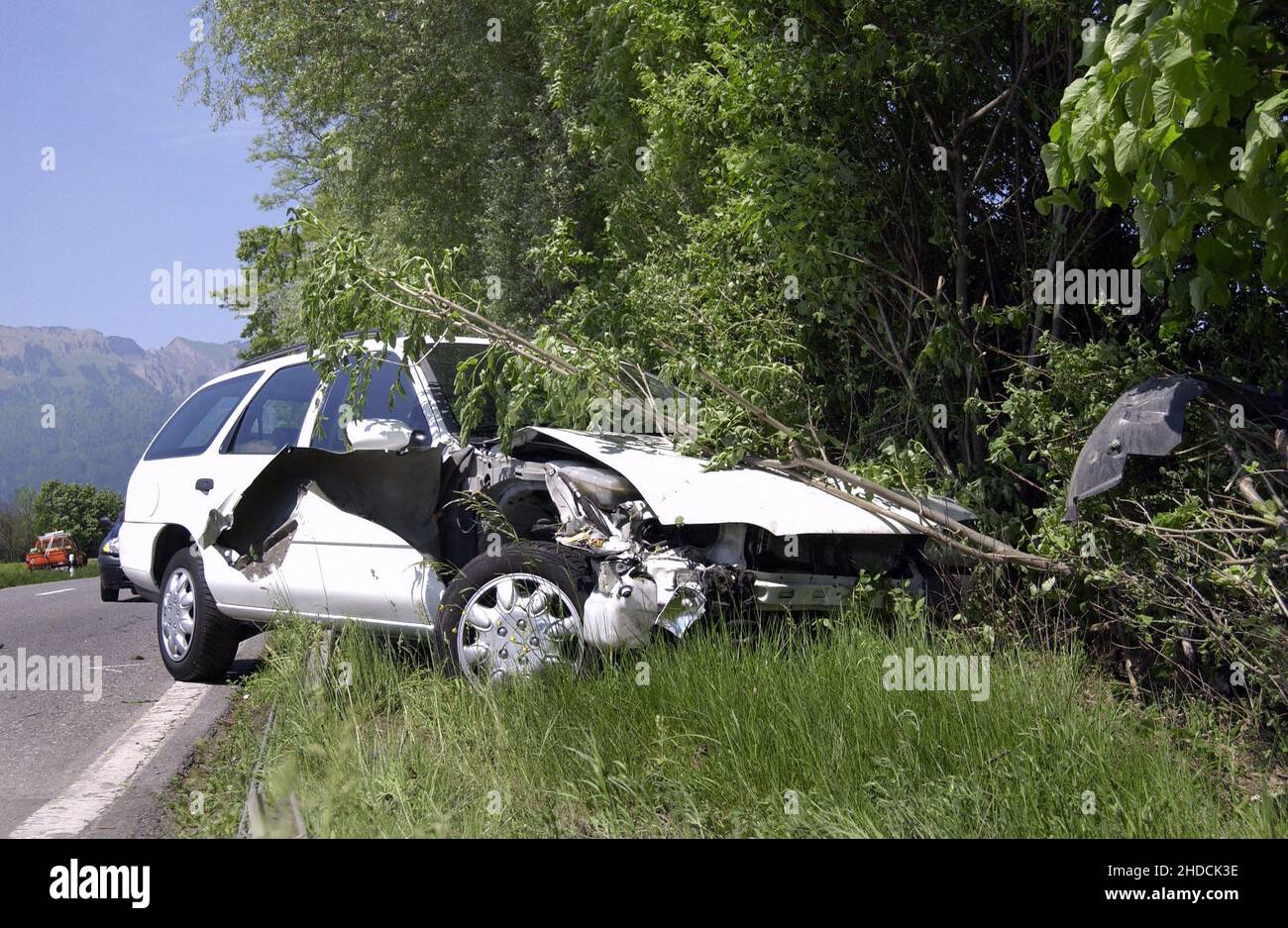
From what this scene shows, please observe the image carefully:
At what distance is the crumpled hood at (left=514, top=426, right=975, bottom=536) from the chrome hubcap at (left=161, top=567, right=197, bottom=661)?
9.13 ft

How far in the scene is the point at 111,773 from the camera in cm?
561

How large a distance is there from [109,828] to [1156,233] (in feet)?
15.7

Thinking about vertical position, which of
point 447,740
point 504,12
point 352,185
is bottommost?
point 447,740

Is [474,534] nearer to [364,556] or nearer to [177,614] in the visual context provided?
[364,556]

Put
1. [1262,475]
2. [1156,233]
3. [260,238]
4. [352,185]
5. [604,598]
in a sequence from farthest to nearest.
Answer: [352,185], [260,238], [604,598], [1262,475], [1156,233]

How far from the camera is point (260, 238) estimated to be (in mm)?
6766

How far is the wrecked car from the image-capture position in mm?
5156

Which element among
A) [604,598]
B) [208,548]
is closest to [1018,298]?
[604,598]

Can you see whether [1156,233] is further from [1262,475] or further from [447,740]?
[447,740]

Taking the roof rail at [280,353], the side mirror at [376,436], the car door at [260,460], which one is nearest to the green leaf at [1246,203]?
the side mirror at [376,436]

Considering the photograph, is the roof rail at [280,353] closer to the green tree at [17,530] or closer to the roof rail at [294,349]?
the roof rail at [294,349]

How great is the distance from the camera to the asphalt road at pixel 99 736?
4883 millimetres

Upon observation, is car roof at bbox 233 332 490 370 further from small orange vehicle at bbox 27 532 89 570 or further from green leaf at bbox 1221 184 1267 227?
small orange vehicle at bbox 27 532 89 570

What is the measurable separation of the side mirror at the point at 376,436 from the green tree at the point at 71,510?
86.6 metres
